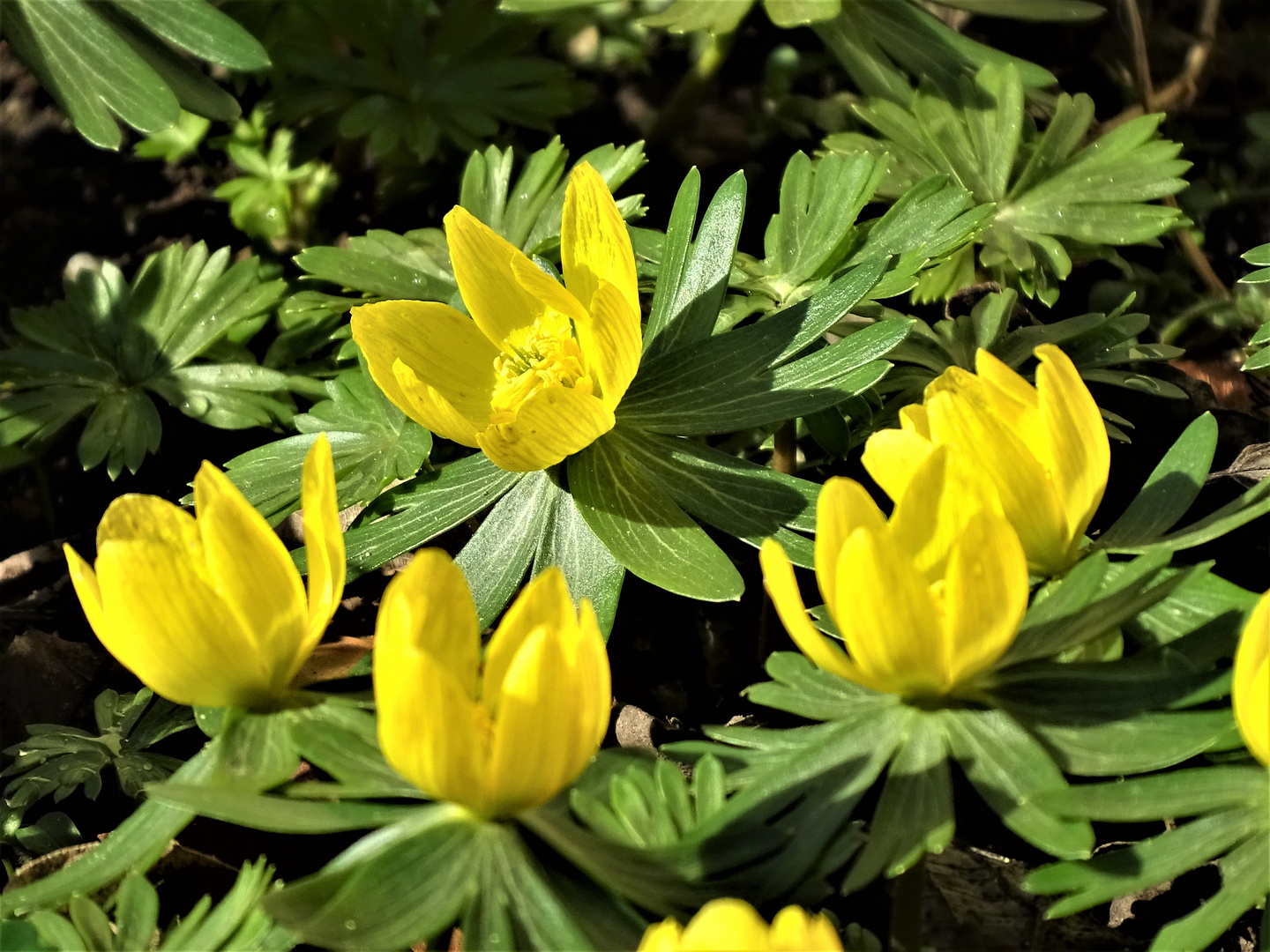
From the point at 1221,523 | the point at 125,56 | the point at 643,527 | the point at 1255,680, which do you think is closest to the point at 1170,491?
the point at 1221,523

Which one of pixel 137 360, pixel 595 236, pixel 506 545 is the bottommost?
pixel 137 360

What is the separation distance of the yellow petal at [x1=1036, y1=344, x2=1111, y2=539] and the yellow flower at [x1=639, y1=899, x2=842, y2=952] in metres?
0.51

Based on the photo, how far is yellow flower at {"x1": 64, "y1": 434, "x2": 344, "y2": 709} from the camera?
100 cm

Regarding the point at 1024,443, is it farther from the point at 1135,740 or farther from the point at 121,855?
the point at 121,855

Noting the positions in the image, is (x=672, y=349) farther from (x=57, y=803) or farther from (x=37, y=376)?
(x=37, y=376)

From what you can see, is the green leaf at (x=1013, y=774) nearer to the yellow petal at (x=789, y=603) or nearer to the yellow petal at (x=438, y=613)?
the yellow petal at (x=789, y=603)

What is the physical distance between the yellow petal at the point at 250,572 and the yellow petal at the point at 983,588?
1.97 feet

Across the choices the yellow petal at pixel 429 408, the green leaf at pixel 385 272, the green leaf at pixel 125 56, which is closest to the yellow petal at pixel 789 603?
the yellow petal at pixel 429 408

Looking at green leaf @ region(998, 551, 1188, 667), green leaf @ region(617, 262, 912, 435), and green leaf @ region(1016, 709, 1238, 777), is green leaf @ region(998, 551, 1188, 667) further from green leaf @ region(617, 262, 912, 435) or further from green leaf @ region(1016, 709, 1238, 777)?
green leaf @ region(617, 262, 912, 435)

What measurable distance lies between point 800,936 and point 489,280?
883 millimetres

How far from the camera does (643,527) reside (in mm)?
1311

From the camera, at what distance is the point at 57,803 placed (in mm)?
1573

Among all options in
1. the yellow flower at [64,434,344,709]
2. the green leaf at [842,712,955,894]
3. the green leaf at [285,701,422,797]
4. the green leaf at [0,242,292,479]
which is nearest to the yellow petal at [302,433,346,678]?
the yellow flower at [64,434,344,709]

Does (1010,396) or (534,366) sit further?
(534,366)
